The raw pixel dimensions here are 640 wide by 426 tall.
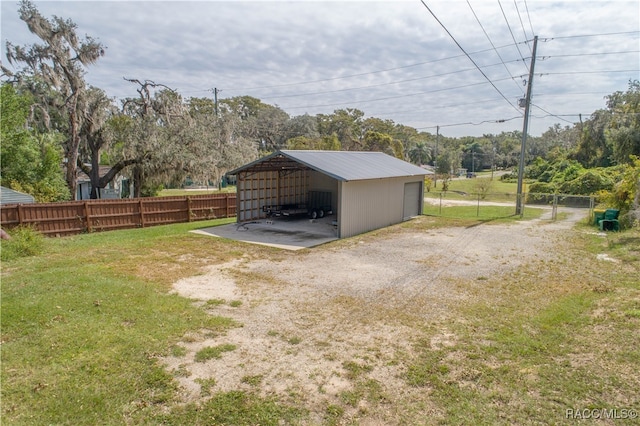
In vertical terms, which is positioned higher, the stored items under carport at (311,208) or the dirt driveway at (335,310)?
the stored items under carport at (311,208)

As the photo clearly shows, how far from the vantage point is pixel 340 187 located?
13.8m

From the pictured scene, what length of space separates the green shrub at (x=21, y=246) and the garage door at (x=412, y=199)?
14969 mm

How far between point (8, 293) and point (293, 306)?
520cm

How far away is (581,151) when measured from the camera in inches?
1709

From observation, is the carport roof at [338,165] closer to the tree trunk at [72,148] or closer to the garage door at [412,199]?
the garage door at [412,199]

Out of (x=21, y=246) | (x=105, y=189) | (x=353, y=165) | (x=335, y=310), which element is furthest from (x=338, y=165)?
(x=105, y=189)

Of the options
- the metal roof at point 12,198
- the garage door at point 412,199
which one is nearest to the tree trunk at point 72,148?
the metal roof at point 12,198

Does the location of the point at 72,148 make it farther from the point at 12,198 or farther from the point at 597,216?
the point at 597,216

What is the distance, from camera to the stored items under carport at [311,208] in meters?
18.4

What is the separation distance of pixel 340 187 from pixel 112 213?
9359mm

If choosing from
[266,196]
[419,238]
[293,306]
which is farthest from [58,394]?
[266,196]

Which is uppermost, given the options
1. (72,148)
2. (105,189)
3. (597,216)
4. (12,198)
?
(72,148)

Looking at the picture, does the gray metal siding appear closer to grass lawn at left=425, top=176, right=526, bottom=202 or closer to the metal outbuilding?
the metal outbuilding

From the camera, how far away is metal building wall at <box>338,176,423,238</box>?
14102mm
